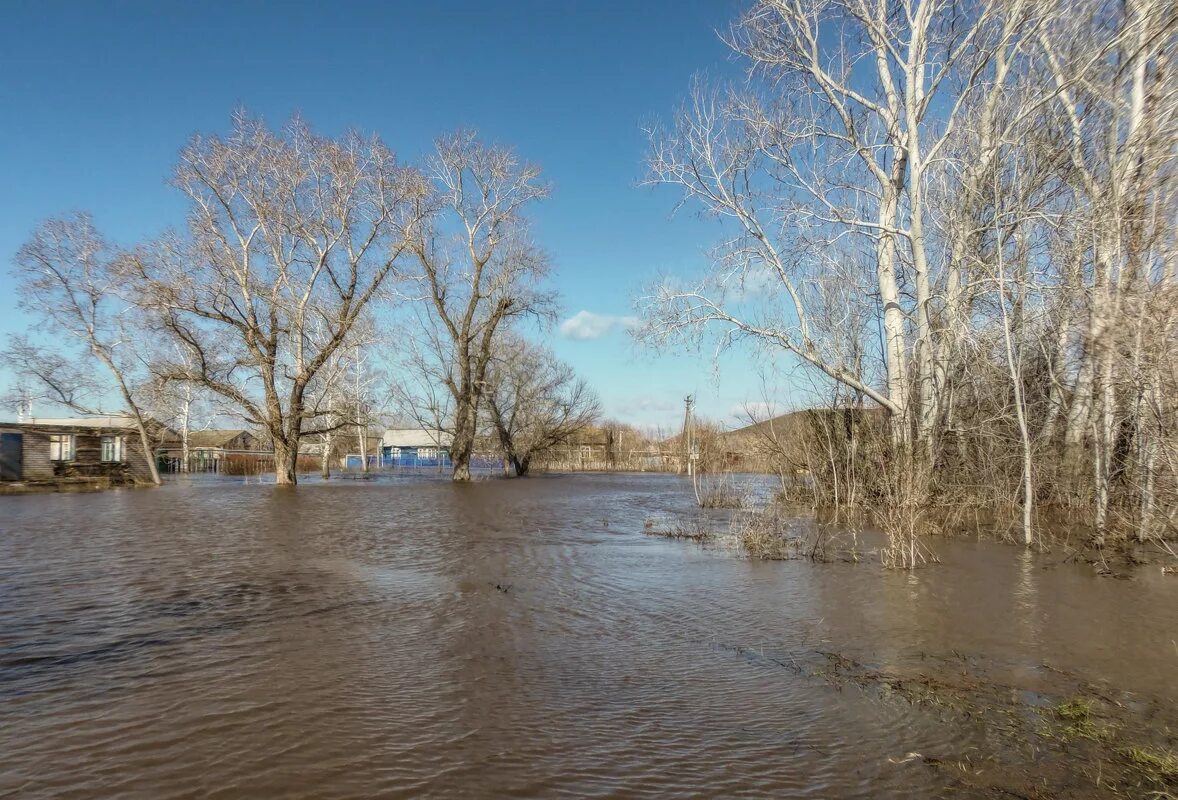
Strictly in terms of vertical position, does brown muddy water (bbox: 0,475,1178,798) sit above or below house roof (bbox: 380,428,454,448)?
below

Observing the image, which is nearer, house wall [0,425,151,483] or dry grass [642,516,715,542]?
dry grass [642,516,715,542]

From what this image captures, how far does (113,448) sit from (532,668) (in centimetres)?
3476

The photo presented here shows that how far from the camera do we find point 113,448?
31750 mm

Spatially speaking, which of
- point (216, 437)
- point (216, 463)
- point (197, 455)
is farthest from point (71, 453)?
point (216, 437)

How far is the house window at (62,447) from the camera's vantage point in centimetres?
2802

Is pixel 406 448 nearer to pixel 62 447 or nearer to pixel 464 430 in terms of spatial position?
pixel 464 430

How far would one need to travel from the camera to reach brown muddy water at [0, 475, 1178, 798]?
304 centimetres

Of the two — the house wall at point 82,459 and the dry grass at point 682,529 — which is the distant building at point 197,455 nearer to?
the house wall at point 82,459

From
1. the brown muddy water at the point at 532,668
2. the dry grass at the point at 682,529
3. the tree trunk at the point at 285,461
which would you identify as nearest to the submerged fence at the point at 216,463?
the tree trunk at the point at 285,461

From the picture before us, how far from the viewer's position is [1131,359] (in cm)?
881

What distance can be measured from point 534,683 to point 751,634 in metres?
2.09

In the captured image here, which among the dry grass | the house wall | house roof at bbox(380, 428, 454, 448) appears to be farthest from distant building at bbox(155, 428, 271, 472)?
the dry grass

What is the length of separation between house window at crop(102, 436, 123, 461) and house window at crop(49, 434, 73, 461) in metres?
2.71

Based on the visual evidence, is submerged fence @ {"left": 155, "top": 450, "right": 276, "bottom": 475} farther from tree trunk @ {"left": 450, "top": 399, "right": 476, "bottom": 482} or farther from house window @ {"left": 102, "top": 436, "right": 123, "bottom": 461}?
tree trunk @ {"left": 450, "top": 399, "right": 476, "bottom": 482}
